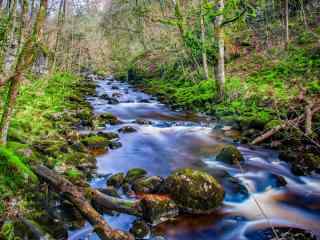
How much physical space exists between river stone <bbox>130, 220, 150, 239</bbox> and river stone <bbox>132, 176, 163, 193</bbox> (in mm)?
1100

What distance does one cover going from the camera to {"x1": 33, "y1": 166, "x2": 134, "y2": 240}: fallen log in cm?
468

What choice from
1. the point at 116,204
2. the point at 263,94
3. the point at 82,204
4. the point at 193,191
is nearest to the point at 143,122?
the point at 263,94

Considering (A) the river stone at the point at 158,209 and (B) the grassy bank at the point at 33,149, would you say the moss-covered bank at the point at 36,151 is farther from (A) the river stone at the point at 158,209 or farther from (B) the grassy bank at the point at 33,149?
(A) the river stone at the point at 158,209

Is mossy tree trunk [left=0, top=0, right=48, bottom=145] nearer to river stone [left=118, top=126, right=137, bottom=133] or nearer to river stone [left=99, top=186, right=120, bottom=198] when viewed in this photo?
river stone [left=99, top=186, right=120, bottom=198]

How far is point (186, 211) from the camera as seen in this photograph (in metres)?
6.23

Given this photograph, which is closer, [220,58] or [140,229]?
[140,229]

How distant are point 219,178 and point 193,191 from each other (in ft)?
6.20

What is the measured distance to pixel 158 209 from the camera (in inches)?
233

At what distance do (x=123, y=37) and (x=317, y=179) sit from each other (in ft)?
120

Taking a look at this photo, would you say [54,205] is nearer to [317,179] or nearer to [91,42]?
[317,179]

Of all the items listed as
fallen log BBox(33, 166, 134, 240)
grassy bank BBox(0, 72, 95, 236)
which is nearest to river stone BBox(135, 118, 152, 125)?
grassy bank BBox(0, 72, 95, 236)

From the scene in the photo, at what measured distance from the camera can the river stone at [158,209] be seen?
587 centimetres

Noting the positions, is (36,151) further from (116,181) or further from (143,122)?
(143,122)

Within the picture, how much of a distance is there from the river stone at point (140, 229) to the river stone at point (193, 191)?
0.87 meters
